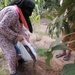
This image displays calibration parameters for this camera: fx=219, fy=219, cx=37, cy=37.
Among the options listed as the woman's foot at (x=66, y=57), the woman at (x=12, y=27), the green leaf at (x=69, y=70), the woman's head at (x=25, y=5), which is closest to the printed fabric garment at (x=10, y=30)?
the woman at (x=12, y=27)

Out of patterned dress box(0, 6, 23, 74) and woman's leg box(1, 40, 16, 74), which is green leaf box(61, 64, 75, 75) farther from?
woman's leg box(1, 40, 16, 74)

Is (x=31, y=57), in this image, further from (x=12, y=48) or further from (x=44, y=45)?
(x=44, y=45)

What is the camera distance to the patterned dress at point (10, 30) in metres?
2.52

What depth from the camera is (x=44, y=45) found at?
420 cm

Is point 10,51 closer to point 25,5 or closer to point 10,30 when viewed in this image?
point 10,30

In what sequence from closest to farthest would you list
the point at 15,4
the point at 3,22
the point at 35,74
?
the point at 3,22, the point at 15,4, the point at 35,74

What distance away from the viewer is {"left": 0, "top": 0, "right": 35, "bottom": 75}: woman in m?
2.52

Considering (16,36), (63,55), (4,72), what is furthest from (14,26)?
(63,55)

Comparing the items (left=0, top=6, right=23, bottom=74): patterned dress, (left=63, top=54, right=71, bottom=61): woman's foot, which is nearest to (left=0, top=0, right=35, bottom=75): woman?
(left=0, top=6, right=23, bottom=74): patterned dress

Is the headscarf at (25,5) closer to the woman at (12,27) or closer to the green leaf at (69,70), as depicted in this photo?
the woman at (12,27)

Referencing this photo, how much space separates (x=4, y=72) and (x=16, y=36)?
0.62 m

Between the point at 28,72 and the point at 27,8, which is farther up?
the point at 27,8

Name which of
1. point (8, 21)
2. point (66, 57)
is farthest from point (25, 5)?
point (66, 57)

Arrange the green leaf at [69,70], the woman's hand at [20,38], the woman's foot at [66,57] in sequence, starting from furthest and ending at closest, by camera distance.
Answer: the woman's foot at [66,57]
the woman's hand at [20,38]
the green leaf at [69,70]
